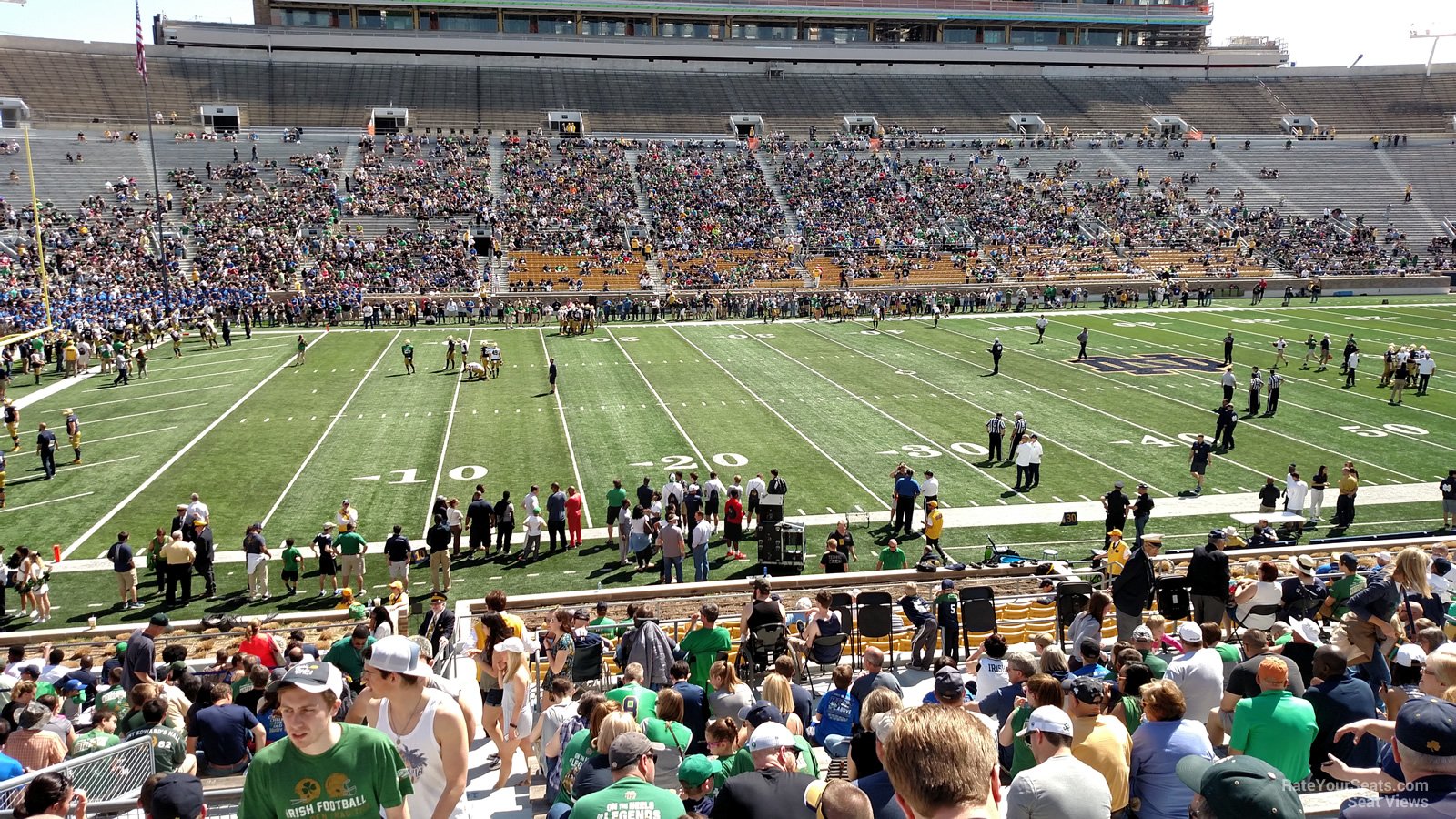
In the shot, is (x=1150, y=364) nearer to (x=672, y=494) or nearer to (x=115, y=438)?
(x=672, y=494)

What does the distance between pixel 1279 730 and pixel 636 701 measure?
3.89 m

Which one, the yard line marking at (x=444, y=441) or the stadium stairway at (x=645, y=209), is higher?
the stadium stairway at (x=645, y=209)

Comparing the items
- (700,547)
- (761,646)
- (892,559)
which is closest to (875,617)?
(761,646)

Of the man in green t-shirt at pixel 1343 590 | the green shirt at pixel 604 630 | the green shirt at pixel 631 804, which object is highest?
the green shirt at pixel 631 804

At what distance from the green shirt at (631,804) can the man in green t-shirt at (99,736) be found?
172 inches

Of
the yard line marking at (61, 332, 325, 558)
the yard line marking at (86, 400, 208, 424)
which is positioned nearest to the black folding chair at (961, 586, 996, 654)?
the yard line marking at (61, 332, 325, 558)

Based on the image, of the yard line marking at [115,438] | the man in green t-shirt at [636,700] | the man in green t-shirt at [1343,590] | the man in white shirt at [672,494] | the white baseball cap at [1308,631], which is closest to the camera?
the man in green t-shirt at [636,700]

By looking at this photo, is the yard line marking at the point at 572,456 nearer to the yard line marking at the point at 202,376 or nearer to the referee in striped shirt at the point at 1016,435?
the referee in striped shirt at the point at 1016,435

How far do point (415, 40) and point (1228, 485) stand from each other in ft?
251

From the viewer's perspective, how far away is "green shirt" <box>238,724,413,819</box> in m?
4.27

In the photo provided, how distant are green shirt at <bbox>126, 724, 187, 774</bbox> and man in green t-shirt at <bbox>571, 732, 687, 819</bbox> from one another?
413cm

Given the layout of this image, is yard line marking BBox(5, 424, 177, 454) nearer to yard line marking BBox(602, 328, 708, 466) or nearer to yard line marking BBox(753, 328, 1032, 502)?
yard line marking BBox(602, 328, 708, 466)

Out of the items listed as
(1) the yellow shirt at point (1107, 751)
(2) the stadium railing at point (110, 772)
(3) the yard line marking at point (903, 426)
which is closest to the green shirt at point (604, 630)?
(2) the stadium railing at point (110, 772)

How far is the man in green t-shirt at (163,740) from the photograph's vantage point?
24.3 feet
